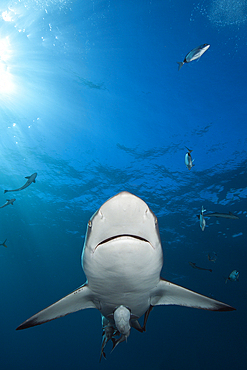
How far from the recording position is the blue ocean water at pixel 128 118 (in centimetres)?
845

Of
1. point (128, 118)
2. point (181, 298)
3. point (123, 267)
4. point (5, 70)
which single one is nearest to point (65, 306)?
point (123, 267)

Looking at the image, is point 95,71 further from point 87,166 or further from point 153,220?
point 153,220

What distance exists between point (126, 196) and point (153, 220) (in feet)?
1.52

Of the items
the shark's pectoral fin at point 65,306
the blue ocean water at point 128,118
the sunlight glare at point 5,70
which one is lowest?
the shark's pectoral fin at point 65,306

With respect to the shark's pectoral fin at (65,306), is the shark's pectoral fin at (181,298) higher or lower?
lower

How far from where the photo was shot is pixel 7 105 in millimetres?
12906

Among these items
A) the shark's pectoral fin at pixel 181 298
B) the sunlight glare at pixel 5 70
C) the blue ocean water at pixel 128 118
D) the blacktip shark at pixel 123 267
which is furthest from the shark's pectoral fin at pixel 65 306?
the sunlight glare at pixel 5 70

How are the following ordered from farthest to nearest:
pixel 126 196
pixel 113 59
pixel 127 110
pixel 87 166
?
1. pixel 87 166
2. pixel 127 110
3. pixel 113 59
4. pixel 126 196

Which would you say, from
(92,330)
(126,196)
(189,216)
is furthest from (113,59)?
(92,330)

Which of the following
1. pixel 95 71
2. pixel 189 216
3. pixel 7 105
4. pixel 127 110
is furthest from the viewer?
pixel 189 216

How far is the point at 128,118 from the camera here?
1213 centimetres

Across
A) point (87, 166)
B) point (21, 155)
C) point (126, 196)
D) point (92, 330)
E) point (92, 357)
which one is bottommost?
point (92, 357)

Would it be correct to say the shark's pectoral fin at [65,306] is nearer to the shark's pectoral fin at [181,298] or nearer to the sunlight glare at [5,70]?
the shark's pectoral fin at [181,298]

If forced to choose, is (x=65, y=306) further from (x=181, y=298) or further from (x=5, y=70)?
(x=5, y=70)
